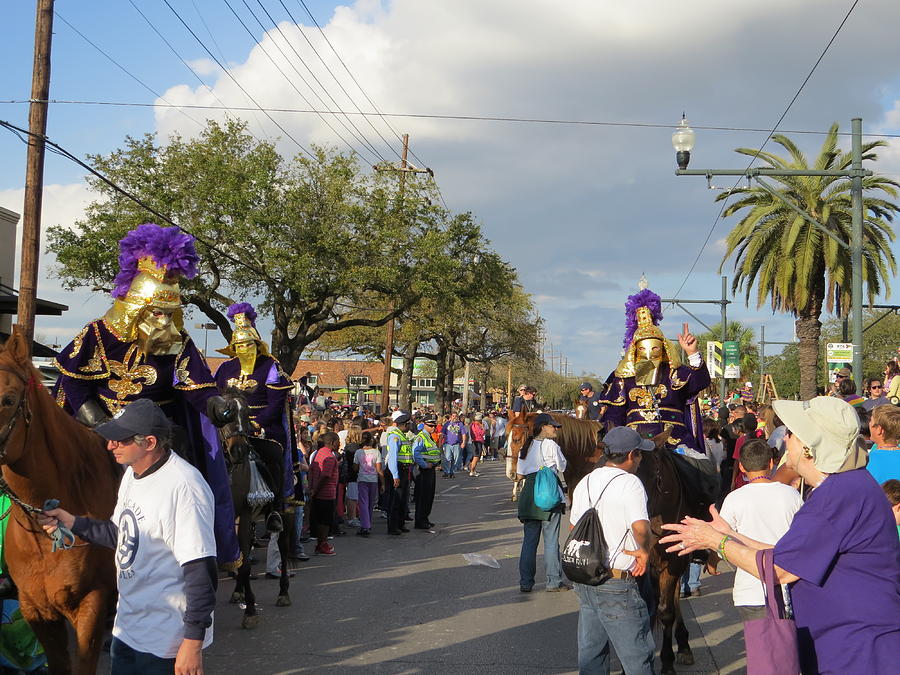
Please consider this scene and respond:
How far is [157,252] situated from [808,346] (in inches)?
831

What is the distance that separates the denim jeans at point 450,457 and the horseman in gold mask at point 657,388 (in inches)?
847

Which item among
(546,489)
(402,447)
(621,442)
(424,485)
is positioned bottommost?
(424,485)

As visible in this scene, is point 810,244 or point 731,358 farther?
point 731,358

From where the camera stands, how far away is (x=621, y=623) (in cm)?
512

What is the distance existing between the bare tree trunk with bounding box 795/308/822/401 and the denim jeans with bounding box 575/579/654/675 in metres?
20.3

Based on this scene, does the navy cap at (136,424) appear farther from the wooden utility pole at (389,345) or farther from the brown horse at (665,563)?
the wooden utility pole at (389,345)

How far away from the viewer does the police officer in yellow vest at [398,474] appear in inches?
632

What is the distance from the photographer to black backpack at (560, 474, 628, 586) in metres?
5.14

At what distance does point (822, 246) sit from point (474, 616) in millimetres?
17836

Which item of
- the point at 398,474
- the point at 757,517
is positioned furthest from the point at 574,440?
the point at 398,474

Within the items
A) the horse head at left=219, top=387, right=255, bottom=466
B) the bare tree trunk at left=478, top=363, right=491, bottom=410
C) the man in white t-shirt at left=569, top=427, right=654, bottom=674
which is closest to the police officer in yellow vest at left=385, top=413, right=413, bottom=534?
the horse head at left=219, top=387, right=255, bottom=466

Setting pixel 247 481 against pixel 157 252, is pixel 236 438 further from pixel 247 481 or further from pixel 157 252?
pixel 157 252

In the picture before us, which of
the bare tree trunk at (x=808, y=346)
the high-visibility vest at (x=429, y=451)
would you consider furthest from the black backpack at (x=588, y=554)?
the bare tree trunk at (x=808, y=346)

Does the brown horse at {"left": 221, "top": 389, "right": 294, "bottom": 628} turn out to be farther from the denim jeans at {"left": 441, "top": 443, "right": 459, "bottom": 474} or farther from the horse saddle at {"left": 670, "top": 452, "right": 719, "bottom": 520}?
the denim jeans at {"left": 441, "top": 443, "right": 459, "bottom": 474}
